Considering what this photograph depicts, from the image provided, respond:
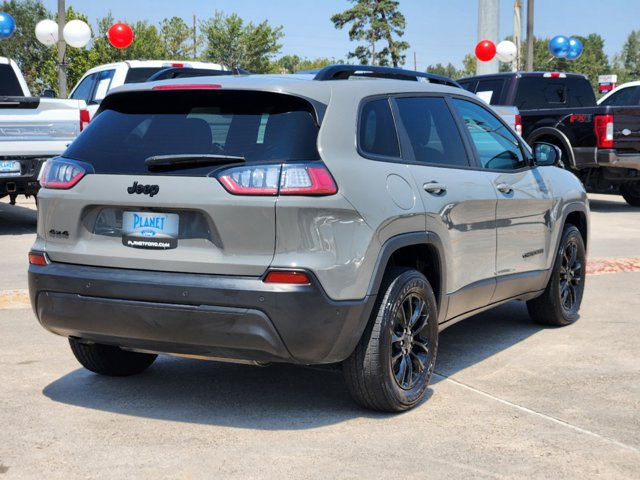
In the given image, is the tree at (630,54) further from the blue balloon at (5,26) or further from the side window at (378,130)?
the side window at (378,130)

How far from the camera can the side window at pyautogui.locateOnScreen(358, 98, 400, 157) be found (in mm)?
4887

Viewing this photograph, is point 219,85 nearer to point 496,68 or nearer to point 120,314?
point 120,314

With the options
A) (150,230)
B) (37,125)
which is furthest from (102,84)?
(150,230)

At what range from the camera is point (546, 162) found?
268 inches

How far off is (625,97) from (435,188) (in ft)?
45.2

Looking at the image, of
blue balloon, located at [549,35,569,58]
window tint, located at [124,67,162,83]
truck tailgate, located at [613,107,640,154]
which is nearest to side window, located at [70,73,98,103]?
window tint, located at [124,67,162,83]

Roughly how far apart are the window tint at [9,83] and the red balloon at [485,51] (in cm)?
1315

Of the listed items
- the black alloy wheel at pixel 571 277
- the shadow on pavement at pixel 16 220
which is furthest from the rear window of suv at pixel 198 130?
the shadow on pavement at pixel 16 220

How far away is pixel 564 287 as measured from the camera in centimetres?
720

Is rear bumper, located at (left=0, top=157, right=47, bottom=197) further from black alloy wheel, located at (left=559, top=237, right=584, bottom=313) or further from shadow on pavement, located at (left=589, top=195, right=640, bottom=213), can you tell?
shadow on pavement, located at (left=589, top=195, right=640, bottom=213)

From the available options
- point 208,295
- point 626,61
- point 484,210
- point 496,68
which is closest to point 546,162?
point 484,210

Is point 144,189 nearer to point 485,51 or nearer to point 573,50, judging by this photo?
point 485,51

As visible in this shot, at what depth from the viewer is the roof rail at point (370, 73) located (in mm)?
5270

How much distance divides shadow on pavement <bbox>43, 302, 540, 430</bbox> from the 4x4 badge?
3.58 ft
